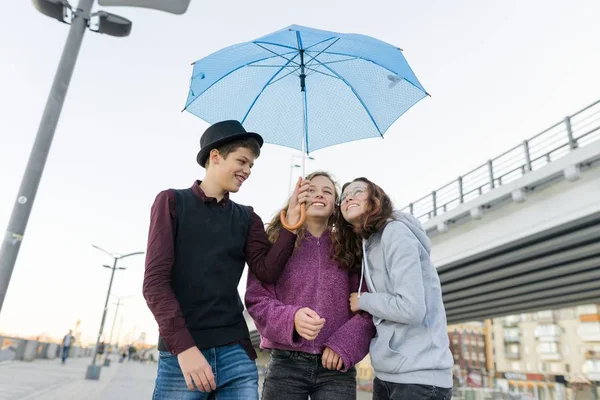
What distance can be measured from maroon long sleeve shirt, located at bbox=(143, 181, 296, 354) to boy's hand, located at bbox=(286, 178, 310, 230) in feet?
0.33

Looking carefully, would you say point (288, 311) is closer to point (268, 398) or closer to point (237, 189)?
point (268, 398)

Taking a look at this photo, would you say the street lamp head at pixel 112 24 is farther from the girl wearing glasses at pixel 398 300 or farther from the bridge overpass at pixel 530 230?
the bridge overpass at pixel 530 230

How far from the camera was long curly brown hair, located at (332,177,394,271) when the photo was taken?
2703mm

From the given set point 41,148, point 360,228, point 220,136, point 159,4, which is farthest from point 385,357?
point 159,4

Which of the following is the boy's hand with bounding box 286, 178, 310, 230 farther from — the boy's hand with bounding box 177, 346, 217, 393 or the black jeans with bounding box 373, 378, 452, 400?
the black jeans with bounding box 373, 378, 452, 400

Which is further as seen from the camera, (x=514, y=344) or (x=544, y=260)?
(x=514, y=344)

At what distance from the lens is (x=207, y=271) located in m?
2.30

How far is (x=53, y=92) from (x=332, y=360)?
3.06m

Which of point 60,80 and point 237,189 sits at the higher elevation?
point 60,80

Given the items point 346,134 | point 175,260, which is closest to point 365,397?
point 346,134

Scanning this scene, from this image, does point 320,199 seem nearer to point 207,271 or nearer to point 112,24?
point 207,271

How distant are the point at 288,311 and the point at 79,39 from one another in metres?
3.13

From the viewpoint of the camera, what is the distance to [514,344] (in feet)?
266

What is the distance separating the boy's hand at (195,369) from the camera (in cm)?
201
